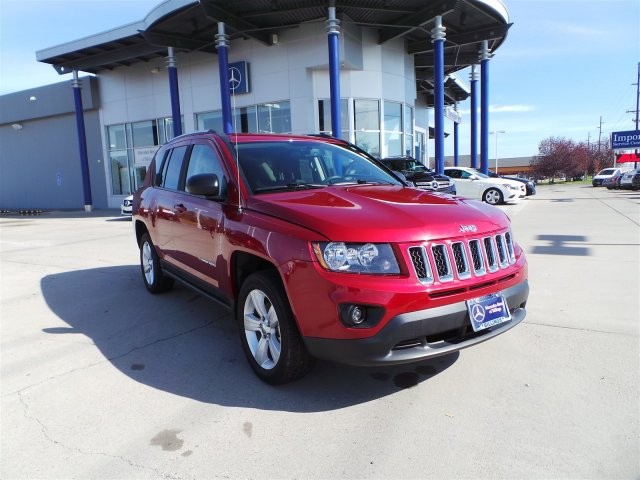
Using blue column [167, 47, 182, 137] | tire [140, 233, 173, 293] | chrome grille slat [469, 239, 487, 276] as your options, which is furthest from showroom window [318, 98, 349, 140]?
chrome grille slat [469, 239, 487, 276]

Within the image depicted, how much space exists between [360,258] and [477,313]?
82cm

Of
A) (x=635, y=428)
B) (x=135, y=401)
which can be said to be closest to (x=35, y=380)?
(x=135, y=401)

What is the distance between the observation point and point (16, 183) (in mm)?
31562

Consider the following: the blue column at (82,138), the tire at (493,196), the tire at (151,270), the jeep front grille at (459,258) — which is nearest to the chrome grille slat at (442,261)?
the jeep front grille at (459,258)

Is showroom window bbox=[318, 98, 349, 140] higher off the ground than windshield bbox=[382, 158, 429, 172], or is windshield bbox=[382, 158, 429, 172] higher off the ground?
showroom window bbox=[318, 98, 349, 140]

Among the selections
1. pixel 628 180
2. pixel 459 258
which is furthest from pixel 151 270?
pixel 628 180

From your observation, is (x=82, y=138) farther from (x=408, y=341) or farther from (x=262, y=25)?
(x=408, y=341)

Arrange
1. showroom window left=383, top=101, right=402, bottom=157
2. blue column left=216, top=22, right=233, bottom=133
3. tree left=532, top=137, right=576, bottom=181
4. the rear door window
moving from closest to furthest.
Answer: the rear door window, blue column left=216, top=22, right=233, bottom=133, showroom window left=383, top=101, right=402, bottom=157, tree left=532, top=137, right=576, bottom=181

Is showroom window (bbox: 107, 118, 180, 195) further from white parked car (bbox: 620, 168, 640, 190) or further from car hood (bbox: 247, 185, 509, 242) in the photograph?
white parked car (bbox: 620, 168, 640, 190)

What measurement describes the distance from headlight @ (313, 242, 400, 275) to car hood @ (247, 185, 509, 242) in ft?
0.17

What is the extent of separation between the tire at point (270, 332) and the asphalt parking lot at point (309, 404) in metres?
0.16

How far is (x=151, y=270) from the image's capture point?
19.0 ft

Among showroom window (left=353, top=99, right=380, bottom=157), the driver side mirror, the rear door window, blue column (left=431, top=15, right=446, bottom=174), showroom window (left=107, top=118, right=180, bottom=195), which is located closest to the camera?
the driver side mirror

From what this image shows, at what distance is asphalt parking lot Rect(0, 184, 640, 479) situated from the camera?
2441 millimetres
